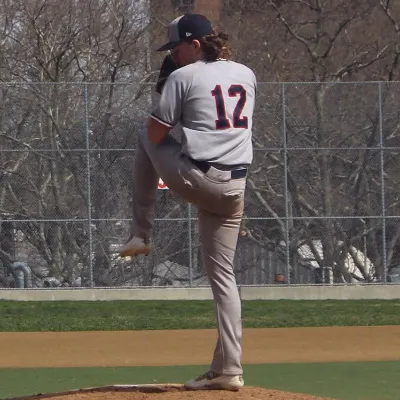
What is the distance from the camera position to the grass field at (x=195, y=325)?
325 inches

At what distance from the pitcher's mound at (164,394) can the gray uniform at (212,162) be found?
154 mm

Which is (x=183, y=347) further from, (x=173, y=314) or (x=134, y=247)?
(x=134, y=247)

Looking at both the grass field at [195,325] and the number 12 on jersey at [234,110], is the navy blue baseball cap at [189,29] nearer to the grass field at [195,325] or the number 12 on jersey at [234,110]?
the number 12 on jersey at [234,110]

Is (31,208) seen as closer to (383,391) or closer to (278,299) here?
(278,299)

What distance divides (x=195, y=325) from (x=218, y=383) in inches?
310

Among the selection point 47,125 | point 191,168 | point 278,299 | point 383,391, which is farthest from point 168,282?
point 191,168

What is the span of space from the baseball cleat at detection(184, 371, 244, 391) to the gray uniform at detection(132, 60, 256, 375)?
0.11 feet

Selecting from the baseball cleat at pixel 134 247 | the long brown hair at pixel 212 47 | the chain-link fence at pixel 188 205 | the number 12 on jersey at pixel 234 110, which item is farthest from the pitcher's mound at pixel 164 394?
the chain-link fence at pixel 188 205

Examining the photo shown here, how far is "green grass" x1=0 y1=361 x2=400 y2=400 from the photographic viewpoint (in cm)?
791

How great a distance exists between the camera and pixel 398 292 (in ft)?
55.3

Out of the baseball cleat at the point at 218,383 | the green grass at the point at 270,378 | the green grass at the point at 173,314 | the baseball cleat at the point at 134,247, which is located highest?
the baseball cleat at the point at 134,247

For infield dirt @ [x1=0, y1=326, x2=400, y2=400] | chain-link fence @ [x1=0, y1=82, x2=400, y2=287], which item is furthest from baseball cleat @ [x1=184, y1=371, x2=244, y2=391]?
chain-link fence @ [x1=0, y1=82, x2=400, y2=287]

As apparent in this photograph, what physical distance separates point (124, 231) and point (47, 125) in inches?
81.2

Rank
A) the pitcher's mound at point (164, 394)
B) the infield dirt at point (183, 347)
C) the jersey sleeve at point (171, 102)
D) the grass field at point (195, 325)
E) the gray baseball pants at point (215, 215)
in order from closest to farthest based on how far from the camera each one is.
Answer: the jersey sleeve at point (171, 102) → the gray baseball pants at point (215, 215) → the pitcher's mound at point (164, 394) → the grass field at point (195, 325) → the infield dirt at point (183, 347)
